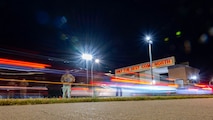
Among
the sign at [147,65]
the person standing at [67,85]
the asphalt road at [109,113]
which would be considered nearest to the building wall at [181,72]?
the sign at [147,65]

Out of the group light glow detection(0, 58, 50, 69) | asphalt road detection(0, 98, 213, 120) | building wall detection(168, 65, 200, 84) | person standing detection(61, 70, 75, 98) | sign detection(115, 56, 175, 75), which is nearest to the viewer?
asphalt road detection(0, 98, 213, 120)

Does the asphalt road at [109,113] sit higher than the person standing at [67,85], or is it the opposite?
the person standing at [67,85]

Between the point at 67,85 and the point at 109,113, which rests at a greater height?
the point at 67,85

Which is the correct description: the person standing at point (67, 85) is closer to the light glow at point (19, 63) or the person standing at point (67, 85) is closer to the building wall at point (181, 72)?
the light glow at point (19, 63)

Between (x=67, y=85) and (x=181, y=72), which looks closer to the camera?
(x=67, y=85)

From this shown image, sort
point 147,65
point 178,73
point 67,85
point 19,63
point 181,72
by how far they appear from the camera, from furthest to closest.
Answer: point 178,73
point 181,72
point 147,65
point 19,63
point 67,85

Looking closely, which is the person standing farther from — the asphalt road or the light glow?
the asphalt road

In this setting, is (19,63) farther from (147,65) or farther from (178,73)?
(178,73)

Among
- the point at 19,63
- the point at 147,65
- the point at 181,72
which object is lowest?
the point at 19,63

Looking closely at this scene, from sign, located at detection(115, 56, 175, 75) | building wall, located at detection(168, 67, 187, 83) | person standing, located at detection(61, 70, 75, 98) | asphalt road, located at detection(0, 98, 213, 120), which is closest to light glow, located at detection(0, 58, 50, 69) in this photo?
person standing, located at detection(61, 70, 75, 98)

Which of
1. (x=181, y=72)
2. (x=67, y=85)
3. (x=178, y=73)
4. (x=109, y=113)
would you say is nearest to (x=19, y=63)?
(x=67, y=85)

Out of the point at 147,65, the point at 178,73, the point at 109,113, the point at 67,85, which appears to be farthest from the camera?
the point at 178,73

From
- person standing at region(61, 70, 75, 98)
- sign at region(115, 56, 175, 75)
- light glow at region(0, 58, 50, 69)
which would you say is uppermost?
sign at region(115, 56, 175, 75)

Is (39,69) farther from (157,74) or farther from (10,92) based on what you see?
(157,74)
